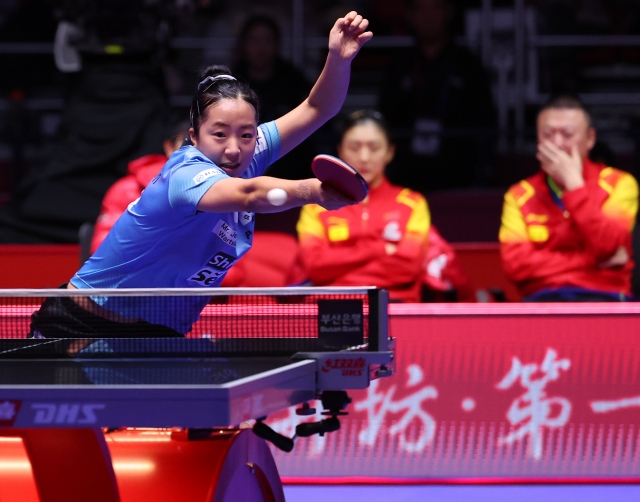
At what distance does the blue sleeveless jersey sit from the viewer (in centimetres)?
249

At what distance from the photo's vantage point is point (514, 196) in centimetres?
486

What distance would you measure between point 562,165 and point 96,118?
Result: 263cm

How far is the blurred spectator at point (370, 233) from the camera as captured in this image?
473 centimetres

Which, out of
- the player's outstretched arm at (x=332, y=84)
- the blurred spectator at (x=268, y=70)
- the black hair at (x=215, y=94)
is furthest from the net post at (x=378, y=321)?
the blurred spectator at (x=268, y=70)

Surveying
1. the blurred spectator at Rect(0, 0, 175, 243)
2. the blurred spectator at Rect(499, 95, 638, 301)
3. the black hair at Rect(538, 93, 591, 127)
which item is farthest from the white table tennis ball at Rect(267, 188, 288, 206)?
the blurred spectator at Rect(0, 0, 175, 243)

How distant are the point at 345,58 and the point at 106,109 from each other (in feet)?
10.6

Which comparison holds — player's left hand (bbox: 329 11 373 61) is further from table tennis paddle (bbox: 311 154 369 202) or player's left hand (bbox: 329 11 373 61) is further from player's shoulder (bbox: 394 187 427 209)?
player's shoulder (bbox: 394 187 427 209)

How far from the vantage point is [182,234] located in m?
2.56

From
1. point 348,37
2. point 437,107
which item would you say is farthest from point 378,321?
point 437,107

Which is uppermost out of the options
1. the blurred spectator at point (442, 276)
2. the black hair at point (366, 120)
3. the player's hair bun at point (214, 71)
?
the black hair at point (366, 120)

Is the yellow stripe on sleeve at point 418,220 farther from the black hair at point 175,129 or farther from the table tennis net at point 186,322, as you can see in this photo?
the table tennis net at point 186,322

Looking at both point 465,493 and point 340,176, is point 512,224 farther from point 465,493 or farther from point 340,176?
point 340,176

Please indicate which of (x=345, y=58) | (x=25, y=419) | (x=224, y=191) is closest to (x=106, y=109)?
(x=345, y=58)

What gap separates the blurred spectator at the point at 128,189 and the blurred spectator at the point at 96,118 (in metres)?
0.66
